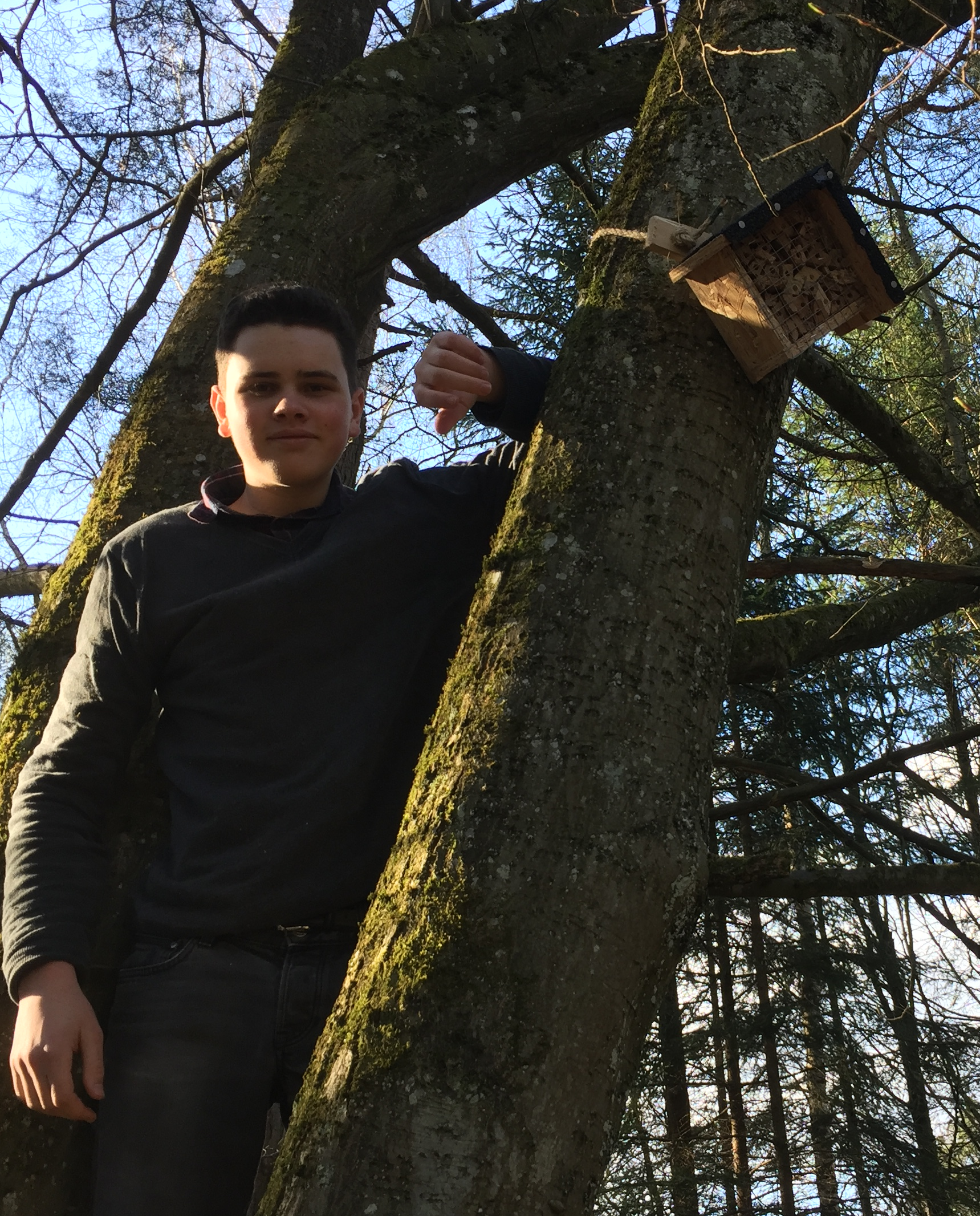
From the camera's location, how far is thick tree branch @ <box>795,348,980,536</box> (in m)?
2.44

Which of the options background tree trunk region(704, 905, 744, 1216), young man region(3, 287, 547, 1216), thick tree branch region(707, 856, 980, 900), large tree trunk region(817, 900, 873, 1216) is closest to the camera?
young man region(3, 287, 547, 1216)

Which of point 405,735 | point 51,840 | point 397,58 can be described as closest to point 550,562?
point 405,735

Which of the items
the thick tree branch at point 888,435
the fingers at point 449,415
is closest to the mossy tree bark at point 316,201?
the fingers at point 449,415

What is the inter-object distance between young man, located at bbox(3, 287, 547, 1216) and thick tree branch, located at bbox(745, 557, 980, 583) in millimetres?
777

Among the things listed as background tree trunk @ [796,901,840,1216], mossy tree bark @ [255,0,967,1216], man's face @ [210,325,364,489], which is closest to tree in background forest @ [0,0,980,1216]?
mossy tree bark @ [255,0,967,1216]

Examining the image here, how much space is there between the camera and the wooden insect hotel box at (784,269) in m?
1.57

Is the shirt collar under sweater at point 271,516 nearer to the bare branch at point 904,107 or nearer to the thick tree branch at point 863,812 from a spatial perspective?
the bare branch at point 904,107

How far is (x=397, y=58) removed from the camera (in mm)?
3080

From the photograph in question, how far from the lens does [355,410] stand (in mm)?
2359

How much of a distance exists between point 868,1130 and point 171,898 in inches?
255

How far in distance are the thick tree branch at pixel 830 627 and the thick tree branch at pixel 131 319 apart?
2.17 meters

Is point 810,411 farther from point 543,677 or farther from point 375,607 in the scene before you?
point 543,677

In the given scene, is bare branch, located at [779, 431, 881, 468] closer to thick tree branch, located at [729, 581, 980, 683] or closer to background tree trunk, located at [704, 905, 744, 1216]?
thick tree branch, located at [729, 581, 980, 683]

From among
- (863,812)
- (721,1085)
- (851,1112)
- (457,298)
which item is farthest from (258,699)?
(851,1112)
